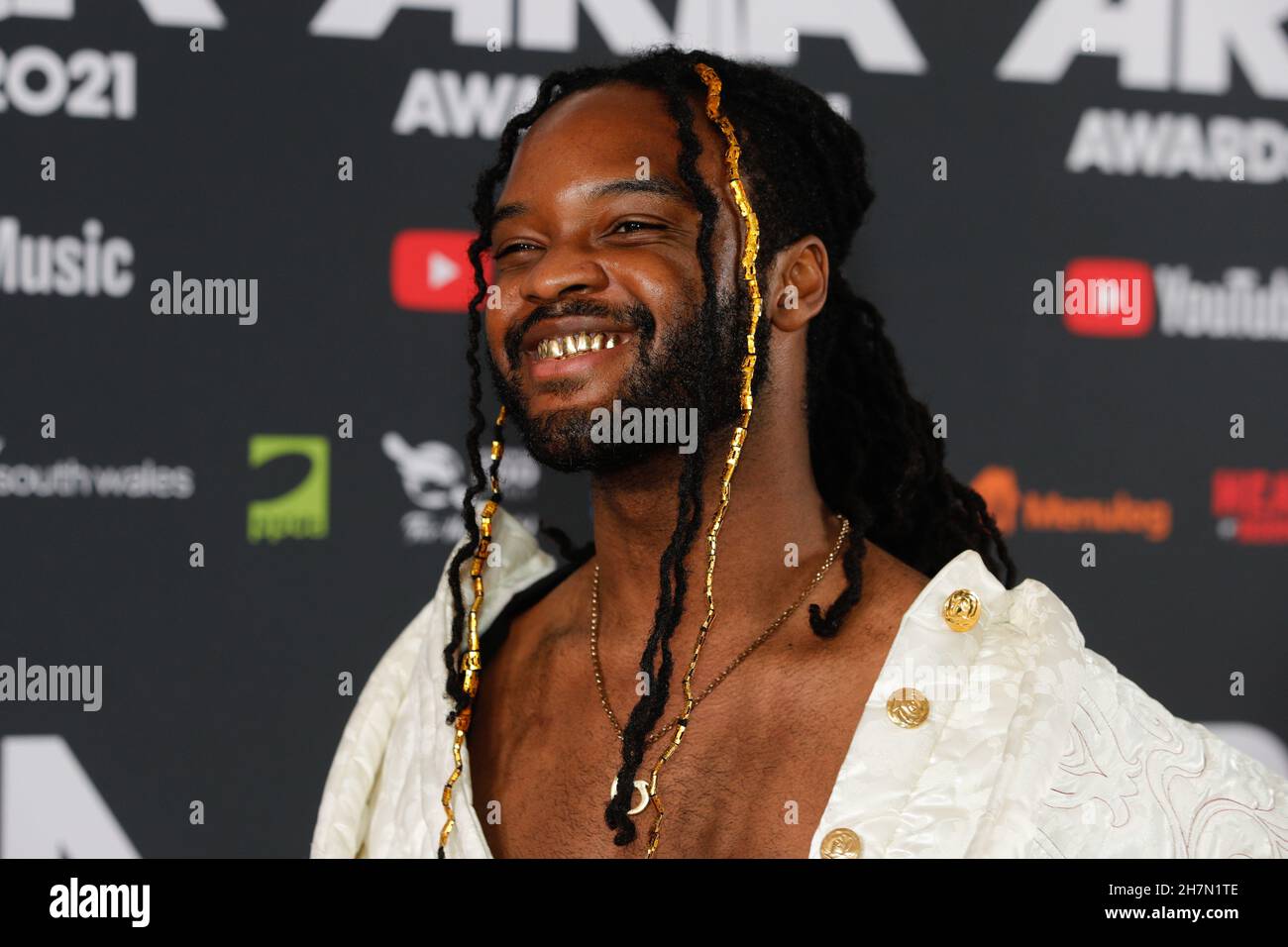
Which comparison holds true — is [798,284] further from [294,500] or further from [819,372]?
[294,500]

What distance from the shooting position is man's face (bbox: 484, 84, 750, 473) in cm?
166

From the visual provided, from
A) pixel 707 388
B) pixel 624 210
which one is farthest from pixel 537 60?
pixel 707 388

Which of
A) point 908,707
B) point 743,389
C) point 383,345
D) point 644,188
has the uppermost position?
point 644,188

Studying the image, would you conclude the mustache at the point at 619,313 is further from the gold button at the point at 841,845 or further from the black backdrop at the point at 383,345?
the black backdrop at the point at 383,345

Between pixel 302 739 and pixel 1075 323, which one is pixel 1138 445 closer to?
pixel 1075 323

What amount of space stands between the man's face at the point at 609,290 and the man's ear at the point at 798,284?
10 cm

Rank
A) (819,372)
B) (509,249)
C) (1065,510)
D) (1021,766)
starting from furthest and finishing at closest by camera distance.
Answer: (1065,510)
(819,372)
(509,249)
(1021,766)

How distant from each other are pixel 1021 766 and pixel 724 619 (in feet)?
1.54

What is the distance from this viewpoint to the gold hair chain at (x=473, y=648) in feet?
5.50

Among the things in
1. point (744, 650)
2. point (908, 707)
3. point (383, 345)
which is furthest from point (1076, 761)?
point (383, 345)

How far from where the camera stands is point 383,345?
2.39 metres

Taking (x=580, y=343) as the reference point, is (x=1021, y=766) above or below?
below

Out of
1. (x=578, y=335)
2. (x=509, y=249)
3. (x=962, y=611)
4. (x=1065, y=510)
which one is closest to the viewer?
(x=962, y=611)
